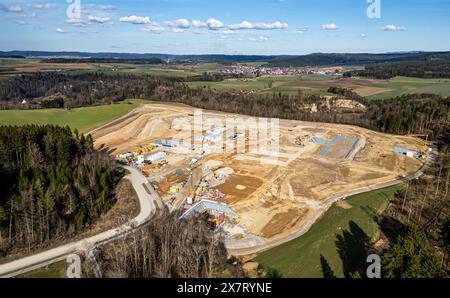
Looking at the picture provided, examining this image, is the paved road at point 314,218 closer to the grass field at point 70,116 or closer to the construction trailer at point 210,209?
the construction trailer at point 210,209

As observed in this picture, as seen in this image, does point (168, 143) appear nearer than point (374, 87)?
Yes

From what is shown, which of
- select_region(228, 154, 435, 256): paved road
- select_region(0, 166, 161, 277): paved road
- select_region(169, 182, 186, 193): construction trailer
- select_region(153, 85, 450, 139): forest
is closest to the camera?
select_region(0, 166, 161, 277): paved road

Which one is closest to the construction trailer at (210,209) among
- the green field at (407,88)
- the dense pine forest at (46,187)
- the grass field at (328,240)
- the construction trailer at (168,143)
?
the grass field at (328,240)

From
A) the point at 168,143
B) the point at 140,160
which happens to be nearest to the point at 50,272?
the point at 140,160

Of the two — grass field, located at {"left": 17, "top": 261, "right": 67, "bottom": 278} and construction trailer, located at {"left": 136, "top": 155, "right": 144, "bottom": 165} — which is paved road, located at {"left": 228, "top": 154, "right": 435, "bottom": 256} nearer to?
grass field, located at {"left": 17, "top": 261, "right": 67, "bottom": 278}

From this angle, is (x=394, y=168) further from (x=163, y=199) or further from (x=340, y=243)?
(x=163, y=199)

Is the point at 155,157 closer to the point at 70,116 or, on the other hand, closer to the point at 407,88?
the point at 70,116

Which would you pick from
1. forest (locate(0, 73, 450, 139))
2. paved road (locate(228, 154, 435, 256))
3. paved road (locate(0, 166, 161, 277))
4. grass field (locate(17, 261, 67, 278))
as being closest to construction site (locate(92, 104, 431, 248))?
paved road (locate(228, 154, 435, 256))
